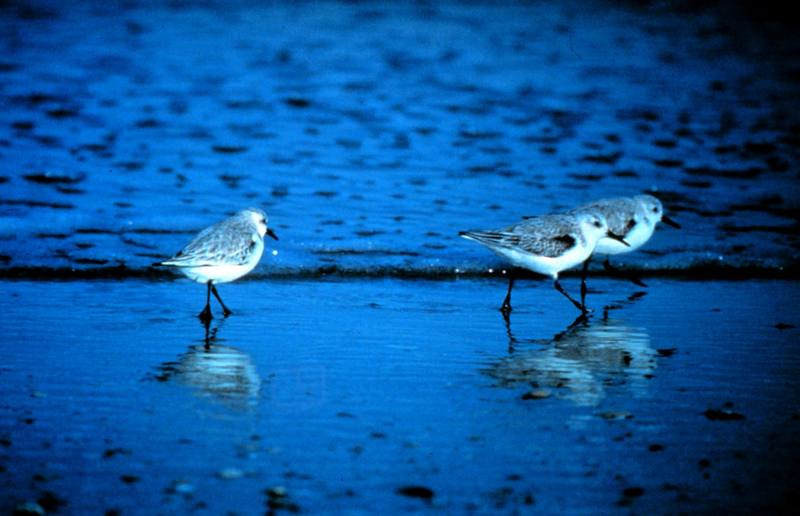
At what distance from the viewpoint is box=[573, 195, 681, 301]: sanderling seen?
368 inches

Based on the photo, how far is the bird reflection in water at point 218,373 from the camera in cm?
568

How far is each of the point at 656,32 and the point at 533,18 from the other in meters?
2.74

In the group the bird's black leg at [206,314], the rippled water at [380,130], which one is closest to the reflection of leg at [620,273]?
the rippled water at [380,130]

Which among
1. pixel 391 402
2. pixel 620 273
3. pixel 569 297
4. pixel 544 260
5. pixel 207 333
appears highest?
pixel 544 260

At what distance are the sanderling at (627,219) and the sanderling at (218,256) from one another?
2.91 metres

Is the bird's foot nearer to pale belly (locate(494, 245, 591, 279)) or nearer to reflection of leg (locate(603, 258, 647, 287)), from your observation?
pale belly (locate(494, 245, 591, 279))

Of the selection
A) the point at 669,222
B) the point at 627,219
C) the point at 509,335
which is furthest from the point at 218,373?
the point at 669,222

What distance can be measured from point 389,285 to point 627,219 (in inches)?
88.2

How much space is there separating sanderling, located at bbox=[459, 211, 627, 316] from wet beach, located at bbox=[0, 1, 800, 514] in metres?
0.33

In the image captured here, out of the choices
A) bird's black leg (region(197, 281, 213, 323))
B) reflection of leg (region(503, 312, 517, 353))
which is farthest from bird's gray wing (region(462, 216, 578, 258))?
bird's black leg (region(197, 281, 213, 323))

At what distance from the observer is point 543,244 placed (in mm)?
8414

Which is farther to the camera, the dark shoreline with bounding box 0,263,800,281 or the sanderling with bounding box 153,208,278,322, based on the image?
the dark shoreline with bounding box 0,263,800,281

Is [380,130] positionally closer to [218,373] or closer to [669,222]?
[669,222]

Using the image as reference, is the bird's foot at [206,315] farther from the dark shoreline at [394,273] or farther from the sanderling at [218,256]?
the dark shoreline at [394,273]
